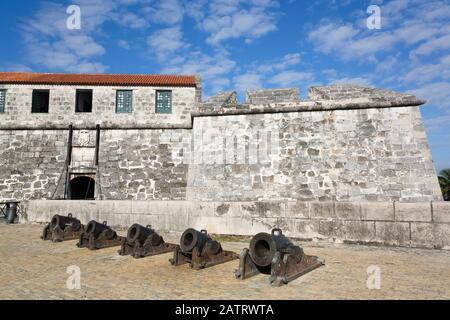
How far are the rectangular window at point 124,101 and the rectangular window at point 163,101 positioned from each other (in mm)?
1301

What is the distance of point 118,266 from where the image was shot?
5.48m

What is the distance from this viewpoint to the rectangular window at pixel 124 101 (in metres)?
15.8

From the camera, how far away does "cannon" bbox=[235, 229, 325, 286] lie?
4285 mm

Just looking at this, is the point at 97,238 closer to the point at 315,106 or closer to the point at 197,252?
the point at 197,252

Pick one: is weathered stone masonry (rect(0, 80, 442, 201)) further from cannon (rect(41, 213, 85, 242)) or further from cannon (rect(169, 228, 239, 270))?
cannon (rect(169, 228, 239, 270))

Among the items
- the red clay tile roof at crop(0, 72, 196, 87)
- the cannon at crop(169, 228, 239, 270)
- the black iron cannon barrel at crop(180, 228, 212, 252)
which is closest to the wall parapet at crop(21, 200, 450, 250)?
the cannon at crop(169, 228, 239, 270)

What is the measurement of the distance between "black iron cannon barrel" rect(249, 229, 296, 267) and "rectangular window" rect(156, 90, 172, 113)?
11994mm

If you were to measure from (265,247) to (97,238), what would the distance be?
13.6 ft

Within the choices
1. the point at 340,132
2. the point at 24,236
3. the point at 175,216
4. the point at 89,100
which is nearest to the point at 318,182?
the point at 340,132

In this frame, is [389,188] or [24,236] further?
[389,188]

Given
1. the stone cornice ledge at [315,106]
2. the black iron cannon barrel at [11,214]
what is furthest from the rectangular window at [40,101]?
the stone cornice ledge at [315,106]
